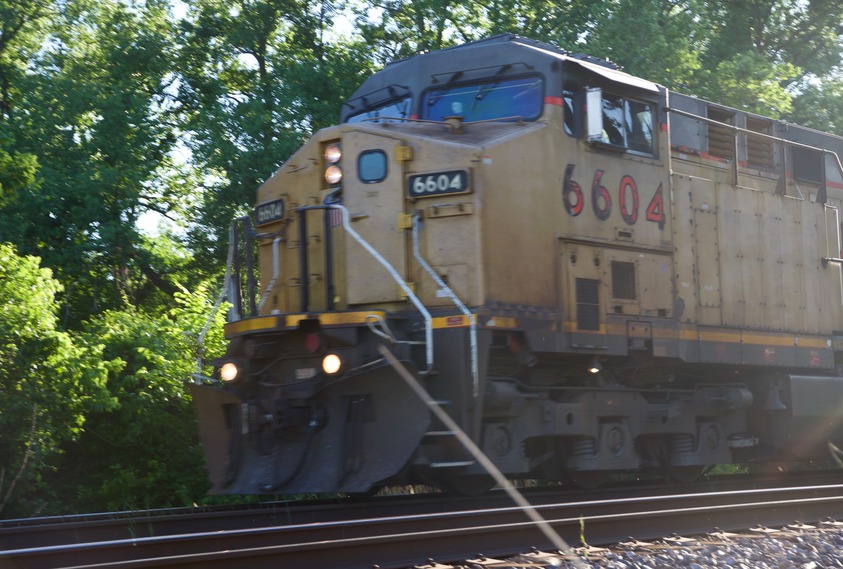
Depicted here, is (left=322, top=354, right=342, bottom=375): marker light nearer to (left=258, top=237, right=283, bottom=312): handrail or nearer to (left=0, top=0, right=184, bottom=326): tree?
(left=258, top=237, right=283, bottom=312): handrail

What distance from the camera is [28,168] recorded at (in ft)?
42.1

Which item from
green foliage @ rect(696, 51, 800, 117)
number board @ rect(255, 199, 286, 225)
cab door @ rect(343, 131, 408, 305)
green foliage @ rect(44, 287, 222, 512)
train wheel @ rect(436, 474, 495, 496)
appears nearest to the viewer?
cab door @ rect(343, 131, 408, 305)

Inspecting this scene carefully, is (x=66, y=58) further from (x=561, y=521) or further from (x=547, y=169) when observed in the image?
(x=561, y=521)

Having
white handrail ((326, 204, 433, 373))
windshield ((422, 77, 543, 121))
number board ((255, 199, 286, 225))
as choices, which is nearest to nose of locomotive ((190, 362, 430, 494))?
white handrail ((326, 204, 433, 373))

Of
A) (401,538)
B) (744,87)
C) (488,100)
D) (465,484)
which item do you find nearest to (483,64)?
(488,100)

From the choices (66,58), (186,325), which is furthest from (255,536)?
(66,58)

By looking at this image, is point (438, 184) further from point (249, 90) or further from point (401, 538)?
point (249, 90)

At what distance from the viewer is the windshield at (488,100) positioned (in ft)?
29.0

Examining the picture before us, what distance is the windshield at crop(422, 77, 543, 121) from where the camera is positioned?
348 inches

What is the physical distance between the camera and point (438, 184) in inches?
327

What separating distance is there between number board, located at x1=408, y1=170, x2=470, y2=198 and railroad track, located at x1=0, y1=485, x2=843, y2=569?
8.47 feet

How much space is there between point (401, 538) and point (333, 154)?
3.89 metres

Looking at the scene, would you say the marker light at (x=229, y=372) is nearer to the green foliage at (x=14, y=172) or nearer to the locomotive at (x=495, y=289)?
the locomotive at (x=495, y=289)

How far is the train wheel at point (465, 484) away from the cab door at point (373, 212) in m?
1.63
